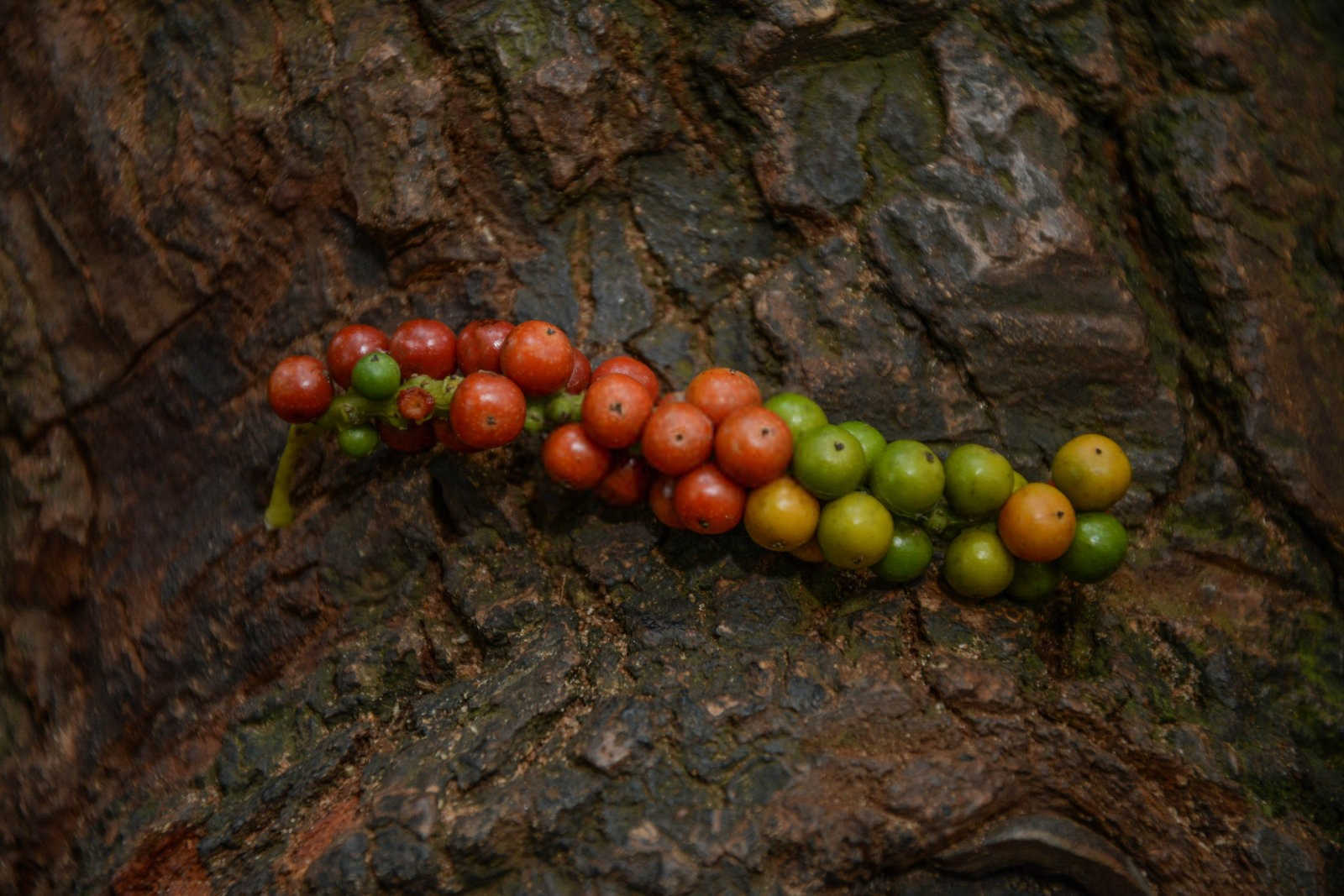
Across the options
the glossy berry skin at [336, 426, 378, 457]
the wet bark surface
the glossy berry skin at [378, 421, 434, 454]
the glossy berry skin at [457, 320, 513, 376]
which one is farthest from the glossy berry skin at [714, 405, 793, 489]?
the glossy berry skin at [336, 426, 378, 457]

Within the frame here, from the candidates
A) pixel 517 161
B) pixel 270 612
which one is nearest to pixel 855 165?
pixel 517 161

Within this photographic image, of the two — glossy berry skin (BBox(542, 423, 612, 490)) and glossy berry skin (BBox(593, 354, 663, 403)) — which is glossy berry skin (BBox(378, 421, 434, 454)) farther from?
glossy berry skin (BBox(593, 354, 663, 403))

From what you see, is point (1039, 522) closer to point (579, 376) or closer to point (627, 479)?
point (627, 479)

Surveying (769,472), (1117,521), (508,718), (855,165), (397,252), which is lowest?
(1117,521)

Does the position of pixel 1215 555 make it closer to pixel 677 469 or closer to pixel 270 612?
pixel 677 469

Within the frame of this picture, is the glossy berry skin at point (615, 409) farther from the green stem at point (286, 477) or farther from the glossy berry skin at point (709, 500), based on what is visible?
the green stem at point (286, 477)

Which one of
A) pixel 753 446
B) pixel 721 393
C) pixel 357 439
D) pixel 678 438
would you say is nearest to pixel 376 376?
pixel 357 439
